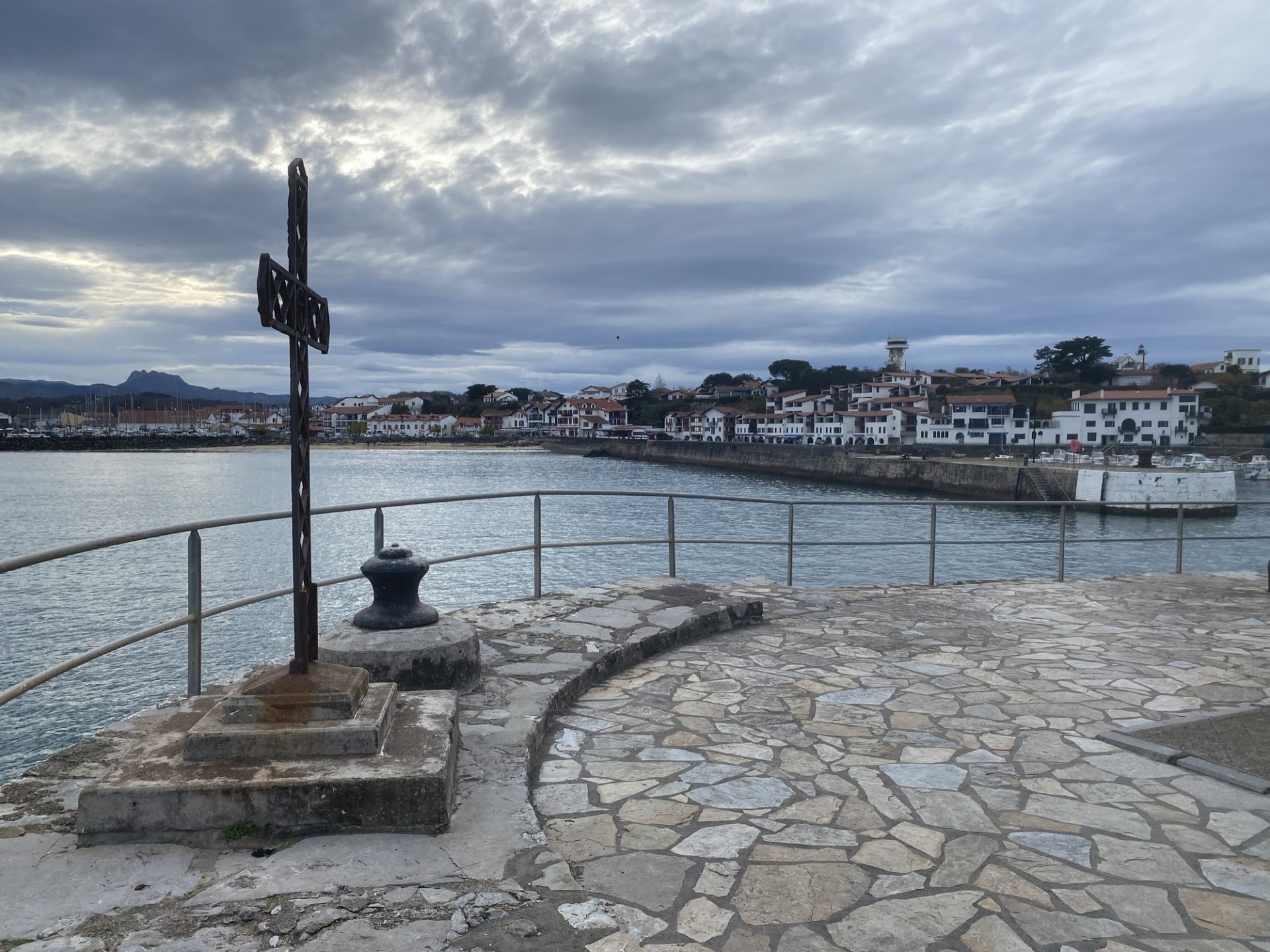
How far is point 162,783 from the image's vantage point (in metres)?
2.74

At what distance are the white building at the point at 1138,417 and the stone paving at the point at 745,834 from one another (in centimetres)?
8479

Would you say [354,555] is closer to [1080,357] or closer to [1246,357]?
[1080,357]

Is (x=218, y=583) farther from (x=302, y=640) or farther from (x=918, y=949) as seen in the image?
(x=918, y=949)

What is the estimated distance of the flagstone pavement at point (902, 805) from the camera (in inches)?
101

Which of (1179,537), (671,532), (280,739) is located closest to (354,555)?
(671,532)

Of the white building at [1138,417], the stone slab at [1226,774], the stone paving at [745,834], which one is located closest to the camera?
the stone paving at [745,834]

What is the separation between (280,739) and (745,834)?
1.74 meters

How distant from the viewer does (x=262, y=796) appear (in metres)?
2.76

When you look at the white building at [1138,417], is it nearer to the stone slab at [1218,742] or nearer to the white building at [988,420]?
the white building at [988,420]

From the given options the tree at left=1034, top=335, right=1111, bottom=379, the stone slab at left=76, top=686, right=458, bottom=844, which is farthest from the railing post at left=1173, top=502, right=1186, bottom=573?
the tree at left=1034, top=335, right=1111, bottom=379

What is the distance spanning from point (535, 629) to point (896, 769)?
9.06 feet

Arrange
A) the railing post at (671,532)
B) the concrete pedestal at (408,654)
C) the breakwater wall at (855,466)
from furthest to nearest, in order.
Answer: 1. the breakwater wall at (855,466)
2. the railing post at (671,532)
3. the concrete pedestal at (408,654)

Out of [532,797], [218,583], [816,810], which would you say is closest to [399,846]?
[532,797]

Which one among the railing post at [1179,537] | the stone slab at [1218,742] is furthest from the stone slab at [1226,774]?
the railing post at [1179,537]
